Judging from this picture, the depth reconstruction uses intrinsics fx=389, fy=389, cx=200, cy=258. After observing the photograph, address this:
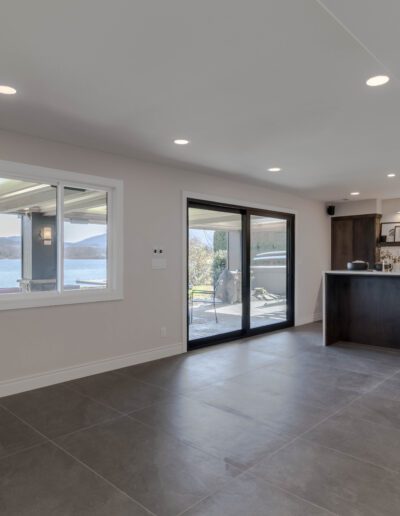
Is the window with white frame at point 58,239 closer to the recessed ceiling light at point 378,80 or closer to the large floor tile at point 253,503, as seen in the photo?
the large floor tile at point 253,503

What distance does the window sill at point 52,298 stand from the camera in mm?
3729

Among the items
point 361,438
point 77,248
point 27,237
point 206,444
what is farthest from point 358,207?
point 206,444

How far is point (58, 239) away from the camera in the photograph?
13.6 ft

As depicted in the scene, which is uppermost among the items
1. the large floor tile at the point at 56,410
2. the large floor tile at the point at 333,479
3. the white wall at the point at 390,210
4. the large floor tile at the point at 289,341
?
the white wall at the point at 390,210

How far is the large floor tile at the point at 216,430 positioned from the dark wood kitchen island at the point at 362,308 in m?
3.04

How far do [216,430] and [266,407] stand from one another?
630 mm

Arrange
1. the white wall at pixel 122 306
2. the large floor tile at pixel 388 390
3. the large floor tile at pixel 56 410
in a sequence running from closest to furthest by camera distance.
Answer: the large floor tile at pixel 56 410 < the large floor tile at pixel 388 390 < the white wall at pixel 122 306

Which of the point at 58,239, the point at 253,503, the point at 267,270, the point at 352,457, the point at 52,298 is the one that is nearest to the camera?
the point at 253,503

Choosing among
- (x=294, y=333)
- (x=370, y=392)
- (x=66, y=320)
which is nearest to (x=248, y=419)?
(x=370, y=392)

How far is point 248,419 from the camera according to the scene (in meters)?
3.13

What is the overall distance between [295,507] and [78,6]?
9.07ft

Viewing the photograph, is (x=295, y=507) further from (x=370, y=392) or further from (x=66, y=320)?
(x=66, y=320)

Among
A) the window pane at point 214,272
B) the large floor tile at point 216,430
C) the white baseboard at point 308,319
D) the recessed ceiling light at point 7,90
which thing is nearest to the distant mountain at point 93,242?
the window pane at point 214,272

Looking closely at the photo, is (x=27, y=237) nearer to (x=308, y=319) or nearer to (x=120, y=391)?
(x=120, y=391)
